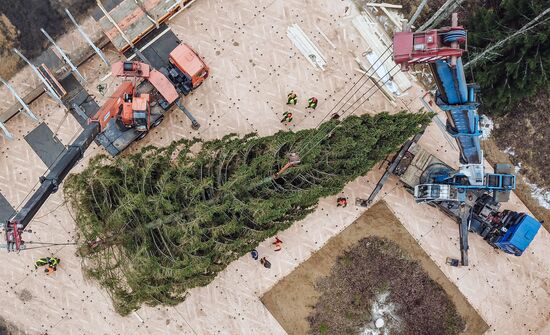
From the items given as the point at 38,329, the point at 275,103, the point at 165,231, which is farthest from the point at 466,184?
the point at 38,329

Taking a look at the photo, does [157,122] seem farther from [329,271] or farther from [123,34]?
[329,271]

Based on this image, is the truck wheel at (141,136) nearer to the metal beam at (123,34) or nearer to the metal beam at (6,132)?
the metal beam at (123,34)

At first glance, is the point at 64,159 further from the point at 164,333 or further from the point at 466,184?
the point at 466,184

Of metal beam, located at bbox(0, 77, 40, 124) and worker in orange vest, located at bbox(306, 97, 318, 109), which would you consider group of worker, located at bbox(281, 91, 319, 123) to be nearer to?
worker in orange vest, located at bbox(306, 97, 318, 109)

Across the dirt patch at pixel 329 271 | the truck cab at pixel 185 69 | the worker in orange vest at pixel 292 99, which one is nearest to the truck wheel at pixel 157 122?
the truck cab at pixel 185 69

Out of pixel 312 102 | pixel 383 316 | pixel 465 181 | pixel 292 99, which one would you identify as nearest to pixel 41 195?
pixel 292 99

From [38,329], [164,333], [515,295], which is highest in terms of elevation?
[38,329]
